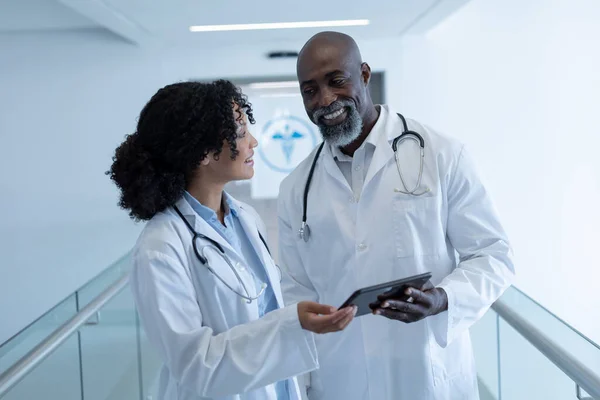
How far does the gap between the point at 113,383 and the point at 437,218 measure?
6.73 ft

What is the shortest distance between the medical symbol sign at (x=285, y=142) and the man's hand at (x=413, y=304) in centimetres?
419

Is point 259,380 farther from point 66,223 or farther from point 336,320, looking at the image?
point 66,223

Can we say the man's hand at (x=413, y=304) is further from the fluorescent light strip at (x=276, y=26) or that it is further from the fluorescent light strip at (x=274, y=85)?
the fluorescent light strip at (x=274, y=85)

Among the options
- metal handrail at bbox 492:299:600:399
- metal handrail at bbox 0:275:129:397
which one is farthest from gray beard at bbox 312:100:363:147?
metal handrail at bbox 0:275:129:397

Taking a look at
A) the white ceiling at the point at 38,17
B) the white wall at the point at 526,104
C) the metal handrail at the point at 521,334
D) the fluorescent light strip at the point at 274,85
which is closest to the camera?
the metal handrail at the point at 521,334

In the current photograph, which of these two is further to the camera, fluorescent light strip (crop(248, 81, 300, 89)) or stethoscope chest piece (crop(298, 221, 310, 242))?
fluorescent light strip (crop(248, 81, 300, 89))

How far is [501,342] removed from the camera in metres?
2.69

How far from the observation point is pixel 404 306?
1518mm

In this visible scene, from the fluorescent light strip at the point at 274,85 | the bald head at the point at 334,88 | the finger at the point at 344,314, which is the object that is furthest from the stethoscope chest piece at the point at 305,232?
the fluorescent light strip at the point at 274,85

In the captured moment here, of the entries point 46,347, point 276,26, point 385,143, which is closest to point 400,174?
point 385,143

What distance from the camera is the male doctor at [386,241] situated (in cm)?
182

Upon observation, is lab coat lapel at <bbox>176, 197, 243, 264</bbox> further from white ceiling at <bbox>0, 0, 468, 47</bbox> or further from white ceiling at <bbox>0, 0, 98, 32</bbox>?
white ceiling at <bbox>0, 0, 98, 32</bbox>

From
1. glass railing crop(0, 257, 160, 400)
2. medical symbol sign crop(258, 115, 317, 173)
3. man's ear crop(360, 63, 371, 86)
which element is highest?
man's ear crop(360, 63, 371, 86)

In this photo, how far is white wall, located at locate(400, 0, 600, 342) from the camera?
18.2ft
